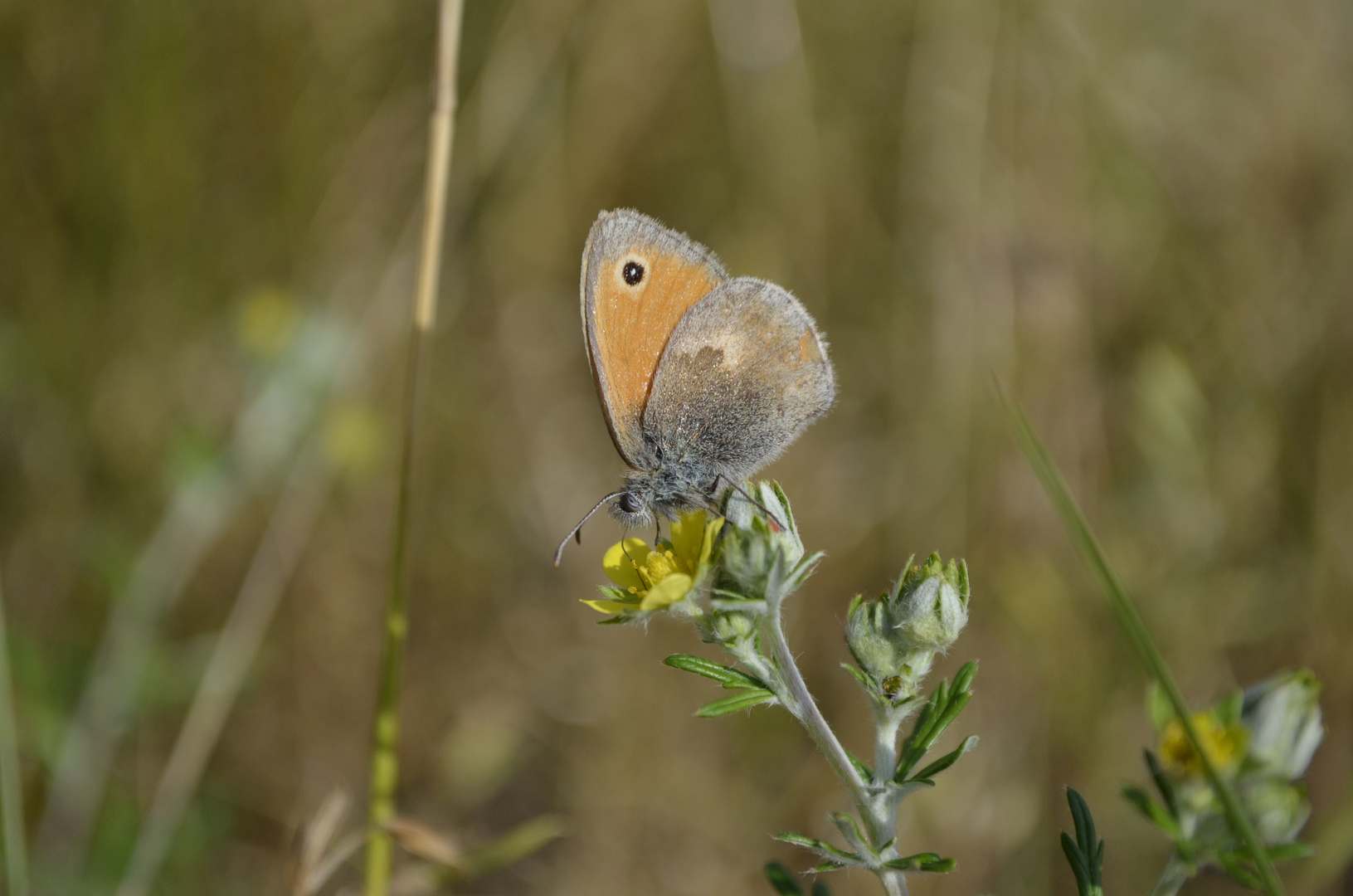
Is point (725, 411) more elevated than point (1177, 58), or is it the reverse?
Result: point (1177, 58)

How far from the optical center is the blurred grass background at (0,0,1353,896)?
12.9 feet

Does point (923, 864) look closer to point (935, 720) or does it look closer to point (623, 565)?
point (935, 720)

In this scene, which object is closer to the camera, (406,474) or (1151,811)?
(1151,811)

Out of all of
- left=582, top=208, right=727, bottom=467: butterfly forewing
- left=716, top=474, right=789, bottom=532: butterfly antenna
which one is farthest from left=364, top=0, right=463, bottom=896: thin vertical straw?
left=716, top=474, right=789, bottom=532: butterfly antenna

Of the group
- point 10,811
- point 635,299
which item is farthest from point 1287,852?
point 10,811

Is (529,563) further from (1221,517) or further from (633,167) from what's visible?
(1221,517)

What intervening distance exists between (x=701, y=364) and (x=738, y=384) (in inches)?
4.7

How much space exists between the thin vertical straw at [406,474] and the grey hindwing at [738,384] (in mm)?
655

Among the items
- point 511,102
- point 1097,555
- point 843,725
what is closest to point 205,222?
point 511,102

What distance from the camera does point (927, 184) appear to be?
527 centimetres

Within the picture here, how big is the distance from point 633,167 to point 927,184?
1658 millimetres

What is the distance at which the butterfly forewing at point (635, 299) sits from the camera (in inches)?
104

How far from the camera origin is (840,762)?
187 cm

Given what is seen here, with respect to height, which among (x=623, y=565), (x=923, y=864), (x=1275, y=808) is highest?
(x=623, y=565)
